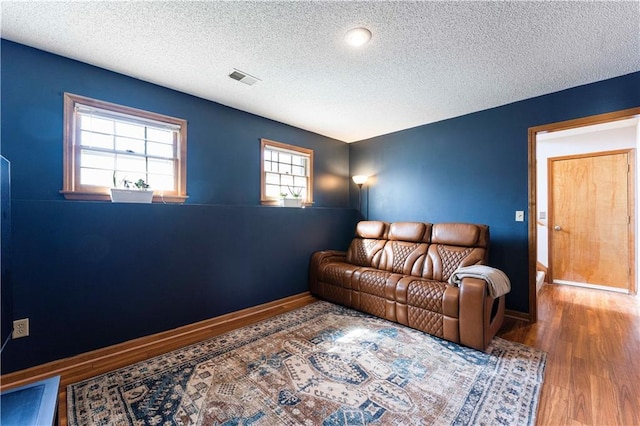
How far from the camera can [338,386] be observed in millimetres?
1810

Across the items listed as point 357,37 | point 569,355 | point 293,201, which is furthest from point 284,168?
point 569,355

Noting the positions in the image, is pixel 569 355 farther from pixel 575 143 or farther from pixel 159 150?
pixel 159 150

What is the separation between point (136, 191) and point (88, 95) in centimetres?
89

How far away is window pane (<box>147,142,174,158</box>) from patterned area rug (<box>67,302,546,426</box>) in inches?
74.3

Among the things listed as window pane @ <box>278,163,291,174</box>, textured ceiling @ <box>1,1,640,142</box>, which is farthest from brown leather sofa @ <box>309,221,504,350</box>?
textured ceiling @ <box>1,1,640,142</box>

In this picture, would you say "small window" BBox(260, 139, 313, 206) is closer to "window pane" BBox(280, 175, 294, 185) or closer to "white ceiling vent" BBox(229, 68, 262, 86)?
"window pane" BBox(280, 175, 294, 185)

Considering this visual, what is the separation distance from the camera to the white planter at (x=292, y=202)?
365 cm

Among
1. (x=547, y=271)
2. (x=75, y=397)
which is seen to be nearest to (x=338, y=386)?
(x=75, y=397)

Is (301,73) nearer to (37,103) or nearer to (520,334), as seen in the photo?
(37,103)

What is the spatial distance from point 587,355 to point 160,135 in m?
4.33

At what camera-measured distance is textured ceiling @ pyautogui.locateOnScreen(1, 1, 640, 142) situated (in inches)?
66.5

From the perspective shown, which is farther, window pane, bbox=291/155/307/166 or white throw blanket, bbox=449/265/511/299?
window pane, bbox=291/155/307/166

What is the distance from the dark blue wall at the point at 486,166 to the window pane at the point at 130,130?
324cm

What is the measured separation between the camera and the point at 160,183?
9.00 ft
